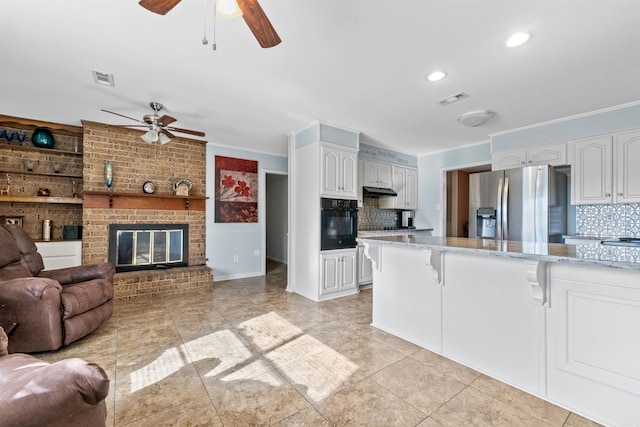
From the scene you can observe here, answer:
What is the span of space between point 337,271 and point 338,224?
0.68 m

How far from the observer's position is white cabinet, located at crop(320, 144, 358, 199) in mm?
3971

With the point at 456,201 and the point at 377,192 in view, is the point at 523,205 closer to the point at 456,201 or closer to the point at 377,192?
the point at 456,201

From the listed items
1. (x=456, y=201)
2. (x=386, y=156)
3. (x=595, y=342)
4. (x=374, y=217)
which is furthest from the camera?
(x=456, y=201)

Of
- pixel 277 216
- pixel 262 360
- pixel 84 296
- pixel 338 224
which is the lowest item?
pixel 262 360

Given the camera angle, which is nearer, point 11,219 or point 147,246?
point 11,219

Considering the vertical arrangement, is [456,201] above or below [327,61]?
below

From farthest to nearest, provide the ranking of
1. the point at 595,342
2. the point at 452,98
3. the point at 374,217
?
the point at 374,217
the point at 452,98
the point at 595,342

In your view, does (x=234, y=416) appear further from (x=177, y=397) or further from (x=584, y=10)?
(x=584, y=10)

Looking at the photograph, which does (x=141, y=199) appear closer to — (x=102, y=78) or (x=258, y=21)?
(x=102, y=78)

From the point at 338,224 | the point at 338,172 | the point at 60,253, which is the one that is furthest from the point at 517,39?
the point at 60,253

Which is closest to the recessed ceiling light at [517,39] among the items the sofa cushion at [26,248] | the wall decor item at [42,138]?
the sofa cushion at [26,248]

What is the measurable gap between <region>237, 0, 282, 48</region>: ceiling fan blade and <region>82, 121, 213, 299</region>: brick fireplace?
3.66m

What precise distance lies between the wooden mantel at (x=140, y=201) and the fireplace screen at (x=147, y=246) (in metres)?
0.30

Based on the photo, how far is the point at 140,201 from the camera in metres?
4.41
